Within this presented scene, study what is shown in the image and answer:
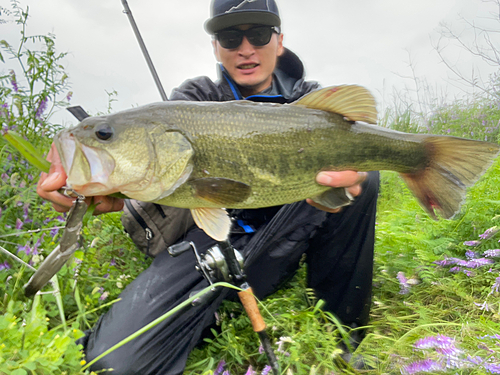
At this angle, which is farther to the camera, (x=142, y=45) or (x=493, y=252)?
(x=142, y=45)

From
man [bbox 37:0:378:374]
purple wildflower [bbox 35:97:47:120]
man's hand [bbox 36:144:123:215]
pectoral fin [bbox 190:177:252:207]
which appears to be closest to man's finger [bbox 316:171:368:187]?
man [bbox 37:0:378:374]

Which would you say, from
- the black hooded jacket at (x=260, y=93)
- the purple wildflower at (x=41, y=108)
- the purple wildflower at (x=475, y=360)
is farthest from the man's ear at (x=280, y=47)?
the purple wildflower at (x=475, y=360)

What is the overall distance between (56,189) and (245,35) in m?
1.88

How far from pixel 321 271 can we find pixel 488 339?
1071 millimetres

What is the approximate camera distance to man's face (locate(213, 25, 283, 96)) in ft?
8.87

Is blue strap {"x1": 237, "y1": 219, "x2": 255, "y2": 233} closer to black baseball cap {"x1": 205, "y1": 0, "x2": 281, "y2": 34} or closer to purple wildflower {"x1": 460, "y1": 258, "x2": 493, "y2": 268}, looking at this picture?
purple wildflower {"x1": 460, "y1": 258, "x2": 493, "y2": 268}

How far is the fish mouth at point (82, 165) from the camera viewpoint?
1.36 meters

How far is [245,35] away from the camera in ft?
8.66

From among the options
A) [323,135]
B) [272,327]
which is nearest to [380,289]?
[272,327]

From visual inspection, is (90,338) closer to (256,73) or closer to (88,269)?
(88,269)

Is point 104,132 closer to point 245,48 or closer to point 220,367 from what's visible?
point 220,367

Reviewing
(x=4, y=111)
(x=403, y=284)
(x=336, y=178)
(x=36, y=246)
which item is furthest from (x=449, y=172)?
(x=4, y=111)

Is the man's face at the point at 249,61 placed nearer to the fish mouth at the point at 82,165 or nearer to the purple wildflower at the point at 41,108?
the purple wildflower at the point at 41,108

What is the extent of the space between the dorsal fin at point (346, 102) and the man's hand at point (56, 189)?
1065 millimetres
